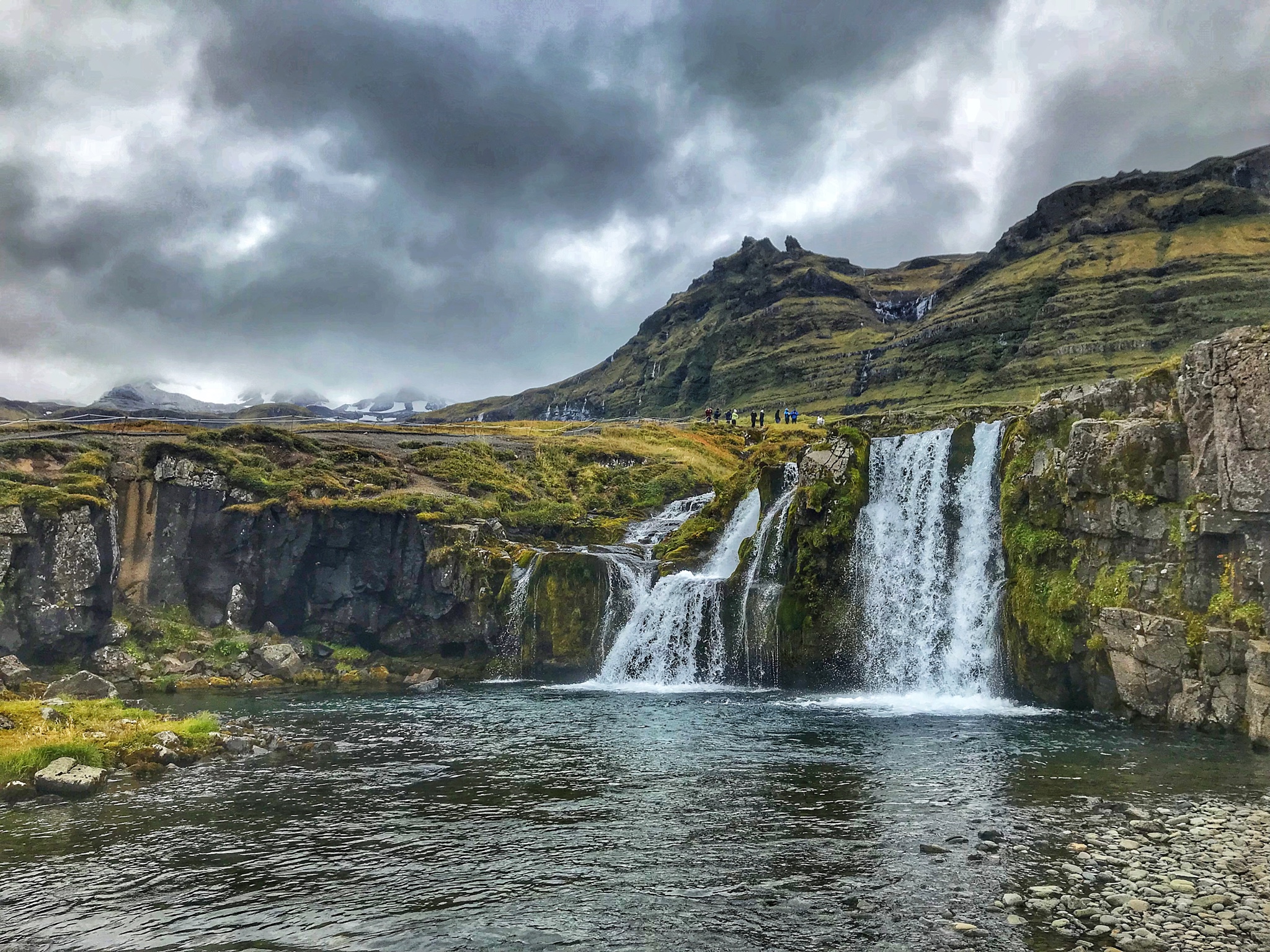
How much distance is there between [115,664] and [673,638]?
32.3 meters

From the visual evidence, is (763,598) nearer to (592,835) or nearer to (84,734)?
(592,835)

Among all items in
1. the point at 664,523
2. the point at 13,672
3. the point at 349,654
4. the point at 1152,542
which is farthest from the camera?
the point at 664,523

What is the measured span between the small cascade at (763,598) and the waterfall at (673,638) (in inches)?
62.3

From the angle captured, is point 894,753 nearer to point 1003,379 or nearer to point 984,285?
point 1003,379

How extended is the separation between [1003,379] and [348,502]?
128016 mm

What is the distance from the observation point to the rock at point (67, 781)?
18719mm

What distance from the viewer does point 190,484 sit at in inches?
1944

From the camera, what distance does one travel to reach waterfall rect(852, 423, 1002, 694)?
3312cm

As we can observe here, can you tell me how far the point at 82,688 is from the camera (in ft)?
107

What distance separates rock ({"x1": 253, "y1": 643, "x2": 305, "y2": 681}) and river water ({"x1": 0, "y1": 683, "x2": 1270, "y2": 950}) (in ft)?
62.8

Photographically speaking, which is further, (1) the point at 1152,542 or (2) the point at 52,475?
(2) the point at 52,475

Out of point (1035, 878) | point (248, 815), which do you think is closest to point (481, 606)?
point (248, 815)

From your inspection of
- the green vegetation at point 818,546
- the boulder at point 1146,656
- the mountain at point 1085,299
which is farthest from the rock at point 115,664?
the mountain at point 1085,299

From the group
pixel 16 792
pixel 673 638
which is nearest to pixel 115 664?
pixel 16 792
